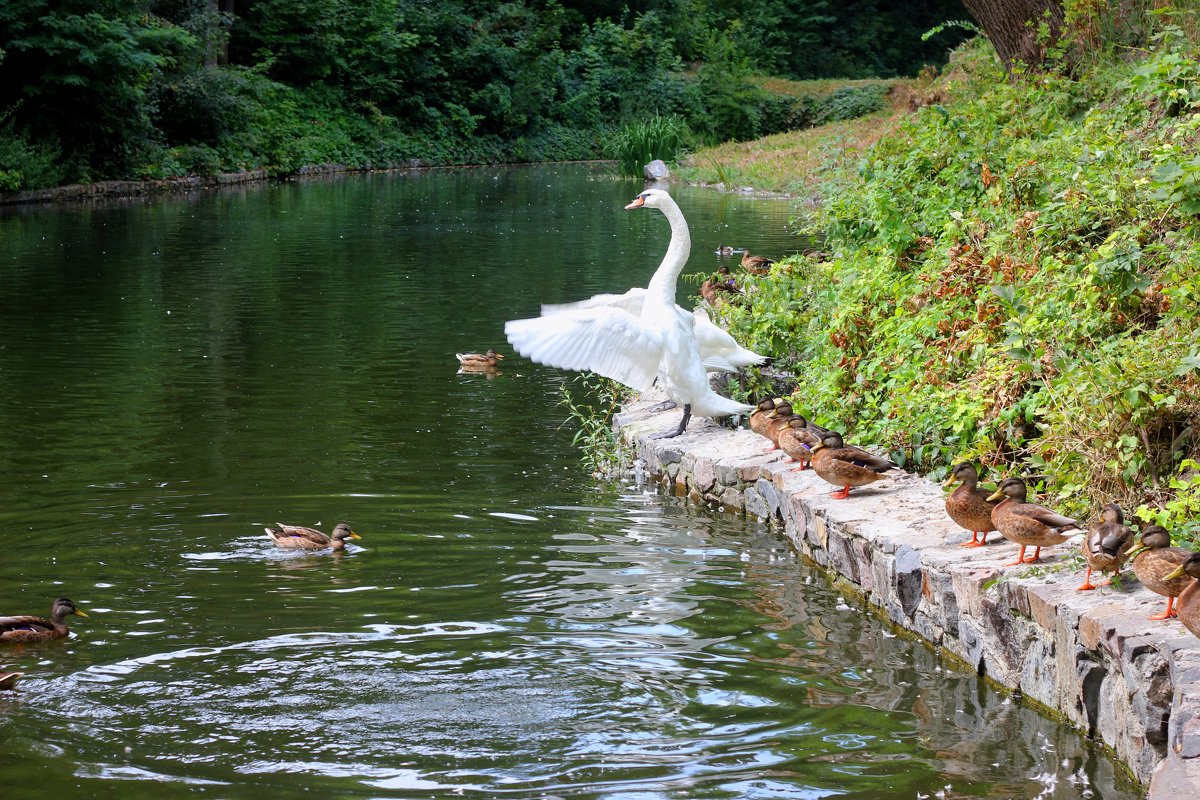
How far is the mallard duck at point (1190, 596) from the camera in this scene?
462cm

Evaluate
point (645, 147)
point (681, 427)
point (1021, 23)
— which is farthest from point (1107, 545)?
point (645, 147)

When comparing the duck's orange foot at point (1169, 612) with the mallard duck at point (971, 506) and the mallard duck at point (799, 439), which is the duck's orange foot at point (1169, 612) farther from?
the mallard duck at point (799, 439)

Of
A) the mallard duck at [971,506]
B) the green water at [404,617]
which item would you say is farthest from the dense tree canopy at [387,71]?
the mallard duck at [971,506]

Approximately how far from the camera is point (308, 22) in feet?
149

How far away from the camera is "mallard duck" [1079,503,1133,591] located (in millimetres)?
5223

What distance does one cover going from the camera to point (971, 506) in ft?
20.1

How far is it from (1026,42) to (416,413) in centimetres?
678

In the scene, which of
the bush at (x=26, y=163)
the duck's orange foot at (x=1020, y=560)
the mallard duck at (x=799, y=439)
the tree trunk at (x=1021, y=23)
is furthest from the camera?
the bush at (x=26, y=163)

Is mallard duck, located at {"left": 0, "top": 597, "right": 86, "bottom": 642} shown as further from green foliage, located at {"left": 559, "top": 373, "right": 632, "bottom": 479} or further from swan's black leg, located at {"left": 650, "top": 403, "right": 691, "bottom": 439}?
swan's black leg, located at {"left": 650, "top": 403, "right": 691, "bottom": 439}

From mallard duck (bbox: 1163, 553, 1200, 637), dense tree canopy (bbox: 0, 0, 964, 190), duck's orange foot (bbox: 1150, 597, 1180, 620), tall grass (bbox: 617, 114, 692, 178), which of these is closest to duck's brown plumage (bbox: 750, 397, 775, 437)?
duck's orange foot (bbox: 1150, 597, 1180, 620)

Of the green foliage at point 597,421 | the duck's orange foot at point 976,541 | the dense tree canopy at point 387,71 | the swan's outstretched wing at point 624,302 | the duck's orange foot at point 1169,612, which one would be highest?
the dense tree canopy at point 387,71

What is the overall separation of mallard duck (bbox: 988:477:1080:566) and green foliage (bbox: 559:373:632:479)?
412cm

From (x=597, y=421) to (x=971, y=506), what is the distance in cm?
466

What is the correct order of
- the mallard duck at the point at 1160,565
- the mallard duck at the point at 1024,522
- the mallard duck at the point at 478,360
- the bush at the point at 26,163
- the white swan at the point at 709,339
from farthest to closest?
the bush at the point at 26,163 < the mallard duck at the point at 478,360 < the white swan at the point at 709,339 < the mallard duck at the point at 1024,522 < the mallard duck at the point at 1160,565
